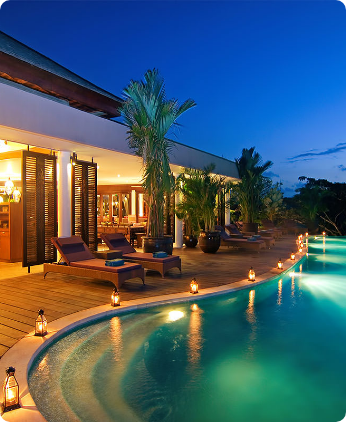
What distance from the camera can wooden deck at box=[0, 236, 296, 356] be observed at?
4977mm

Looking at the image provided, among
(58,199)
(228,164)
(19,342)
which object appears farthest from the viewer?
(228,164)

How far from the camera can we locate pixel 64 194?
948 centimetres

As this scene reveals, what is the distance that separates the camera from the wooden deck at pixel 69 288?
16.3ft

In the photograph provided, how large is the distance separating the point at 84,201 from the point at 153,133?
2934 millimetres

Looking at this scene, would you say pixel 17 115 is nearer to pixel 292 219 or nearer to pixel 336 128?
pixel 292 219

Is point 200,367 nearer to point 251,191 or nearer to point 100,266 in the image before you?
point 100,266

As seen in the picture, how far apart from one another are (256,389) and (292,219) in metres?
21.0

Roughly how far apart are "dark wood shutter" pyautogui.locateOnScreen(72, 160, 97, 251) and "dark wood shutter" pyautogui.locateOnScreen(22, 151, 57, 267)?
0.62 m

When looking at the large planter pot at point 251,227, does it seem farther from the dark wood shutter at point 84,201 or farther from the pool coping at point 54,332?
the pool coping at point 54,332

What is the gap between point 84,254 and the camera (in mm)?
7746

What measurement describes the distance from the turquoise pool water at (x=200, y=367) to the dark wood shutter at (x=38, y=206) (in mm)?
4638

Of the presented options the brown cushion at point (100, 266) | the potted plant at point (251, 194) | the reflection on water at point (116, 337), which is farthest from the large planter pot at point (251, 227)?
the reflection on water at point (116, 337)

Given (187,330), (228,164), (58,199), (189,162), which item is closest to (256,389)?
(187,330)

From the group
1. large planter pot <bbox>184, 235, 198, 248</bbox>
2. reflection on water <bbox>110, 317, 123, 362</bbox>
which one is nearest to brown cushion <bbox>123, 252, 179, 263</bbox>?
reflection on water <bbox>110, 317, 123, 362</bbox>
